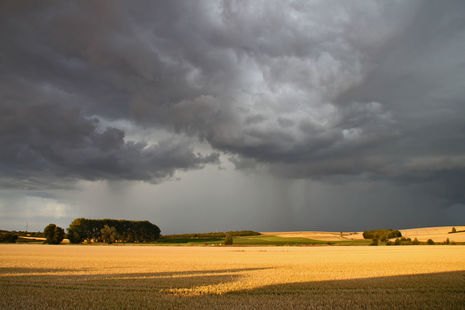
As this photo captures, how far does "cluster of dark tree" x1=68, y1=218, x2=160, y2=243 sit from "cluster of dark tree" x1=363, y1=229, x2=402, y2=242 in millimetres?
95414

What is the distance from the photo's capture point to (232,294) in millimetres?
16250

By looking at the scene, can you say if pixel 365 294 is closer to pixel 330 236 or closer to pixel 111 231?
pixel 111 231

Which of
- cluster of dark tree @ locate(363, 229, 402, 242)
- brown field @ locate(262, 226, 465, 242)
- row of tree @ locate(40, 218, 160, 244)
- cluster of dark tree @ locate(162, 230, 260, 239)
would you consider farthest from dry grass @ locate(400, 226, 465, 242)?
row of tree @ locate(40, 218, 160, 244)

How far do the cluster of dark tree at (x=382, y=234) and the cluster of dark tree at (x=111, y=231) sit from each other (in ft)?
313

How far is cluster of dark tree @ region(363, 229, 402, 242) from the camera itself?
125225 mm

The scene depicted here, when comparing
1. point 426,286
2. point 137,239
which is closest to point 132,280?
point 426,286

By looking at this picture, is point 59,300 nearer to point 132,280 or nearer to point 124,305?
point 124,305

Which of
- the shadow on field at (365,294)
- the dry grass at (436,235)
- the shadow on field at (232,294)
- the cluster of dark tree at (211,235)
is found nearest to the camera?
the shadow on field at (232,294)

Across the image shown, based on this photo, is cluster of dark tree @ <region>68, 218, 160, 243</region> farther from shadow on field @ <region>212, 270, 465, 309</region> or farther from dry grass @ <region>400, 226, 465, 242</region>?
shadow on field @ <region>212, 270, 465, 309</region>

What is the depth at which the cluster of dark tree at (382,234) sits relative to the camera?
12522cm

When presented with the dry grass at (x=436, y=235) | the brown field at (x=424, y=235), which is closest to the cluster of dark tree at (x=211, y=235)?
the brown field at (x=424, y=235)

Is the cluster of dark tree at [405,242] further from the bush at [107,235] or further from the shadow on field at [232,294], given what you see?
the bush at [107,235]

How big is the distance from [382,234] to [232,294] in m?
128

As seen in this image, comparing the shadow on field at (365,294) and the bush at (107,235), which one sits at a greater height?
the shadow on field at (365,294)
